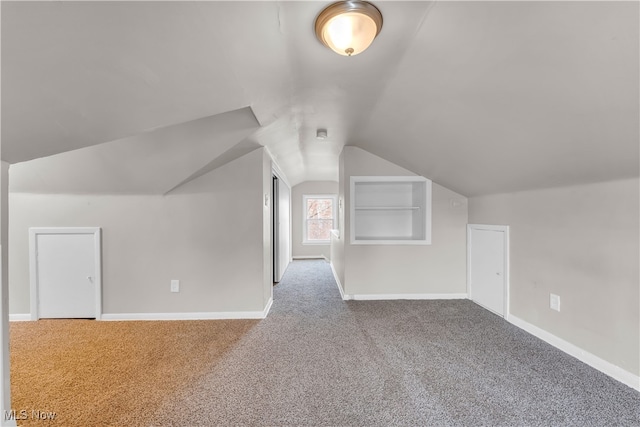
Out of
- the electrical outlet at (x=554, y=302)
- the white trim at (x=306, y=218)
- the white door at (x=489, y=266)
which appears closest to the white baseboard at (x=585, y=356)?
the electrical outlet at (x=554, y=302)

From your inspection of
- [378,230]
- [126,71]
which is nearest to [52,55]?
[126,71]

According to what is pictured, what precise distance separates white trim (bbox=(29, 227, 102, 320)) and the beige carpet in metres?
0.18

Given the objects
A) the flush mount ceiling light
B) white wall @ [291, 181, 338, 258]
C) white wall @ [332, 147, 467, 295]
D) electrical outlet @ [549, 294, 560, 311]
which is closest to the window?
white wall @ [291, 181, 338, 258]

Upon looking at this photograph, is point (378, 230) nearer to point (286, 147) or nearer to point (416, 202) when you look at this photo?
point (416, 202)

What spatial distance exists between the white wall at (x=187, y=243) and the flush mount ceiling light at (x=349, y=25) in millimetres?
1927

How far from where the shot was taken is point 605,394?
1.75 m

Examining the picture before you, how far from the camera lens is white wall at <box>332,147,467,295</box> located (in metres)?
3.79

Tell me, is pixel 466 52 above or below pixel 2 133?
above

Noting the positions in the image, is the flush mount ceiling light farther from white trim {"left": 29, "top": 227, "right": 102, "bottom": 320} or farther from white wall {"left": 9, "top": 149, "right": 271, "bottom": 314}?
white trim {"left": 29, "top": 227, "right": 102, "bottom": 320}

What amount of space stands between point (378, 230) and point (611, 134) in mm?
2867

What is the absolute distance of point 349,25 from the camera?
1.25 m

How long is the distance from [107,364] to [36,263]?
175 centimetres

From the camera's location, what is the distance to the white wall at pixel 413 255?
3.79 metres

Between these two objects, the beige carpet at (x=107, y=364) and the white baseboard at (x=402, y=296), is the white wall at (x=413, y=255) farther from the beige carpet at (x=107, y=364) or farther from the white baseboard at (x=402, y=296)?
the beige carpet at (x=107, y=364)
